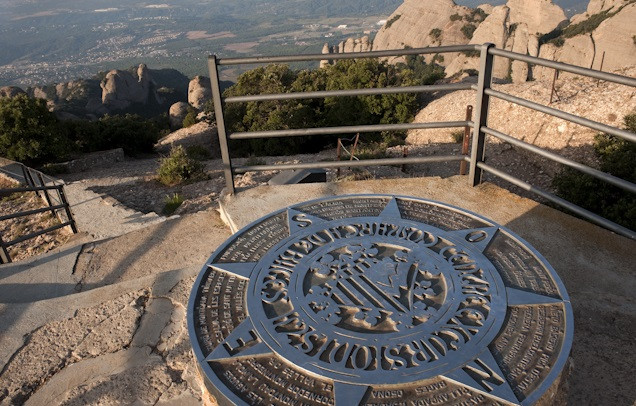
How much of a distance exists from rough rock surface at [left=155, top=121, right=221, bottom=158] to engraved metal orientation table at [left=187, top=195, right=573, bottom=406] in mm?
24870

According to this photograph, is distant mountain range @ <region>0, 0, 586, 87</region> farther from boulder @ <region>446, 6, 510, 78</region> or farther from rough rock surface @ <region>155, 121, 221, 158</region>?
rough rock surface @ <region>155, 121, 221, 158</region>

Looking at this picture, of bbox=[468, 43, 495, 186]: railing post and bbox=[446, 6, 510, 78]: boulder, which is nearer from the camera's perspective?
bbox=[468, 43, 495, 186]: railing post

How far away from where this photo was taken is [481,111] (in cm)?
404

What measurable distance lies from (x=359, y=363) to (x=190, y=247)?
236cm

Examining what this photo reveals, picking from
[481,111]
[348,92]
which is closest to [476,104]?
[481,111]

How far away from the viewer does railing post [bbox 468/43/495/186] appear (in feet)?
12.4

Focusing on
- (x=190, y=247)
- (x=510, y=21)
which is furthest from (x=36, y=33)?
(x=190, y=247)

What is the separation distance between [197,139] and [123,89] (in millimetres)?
46922

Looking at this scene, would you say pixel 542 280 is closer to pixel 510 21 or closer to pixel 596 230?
pixel 596 230

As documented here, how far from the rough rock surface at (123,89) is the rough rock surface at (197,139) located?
136ft

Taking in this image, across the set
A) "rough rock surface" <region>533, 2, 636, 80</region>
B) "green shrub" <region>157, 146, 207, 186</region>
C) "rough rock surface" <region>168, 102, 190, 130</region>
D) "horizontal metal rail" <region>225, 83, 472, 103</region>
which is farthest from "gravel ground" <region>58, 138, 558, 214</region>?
"rough rock surface" <region>168, 102, 190, 130</region>

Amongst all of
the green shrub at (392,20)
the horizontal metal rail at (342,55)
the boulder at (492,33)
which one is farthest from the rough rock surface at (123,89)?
the horizontal metal rail at (342,55)

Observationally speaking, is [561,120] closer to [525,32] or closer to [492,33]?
[525,32]

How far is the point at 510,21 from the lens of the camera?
188 ft
